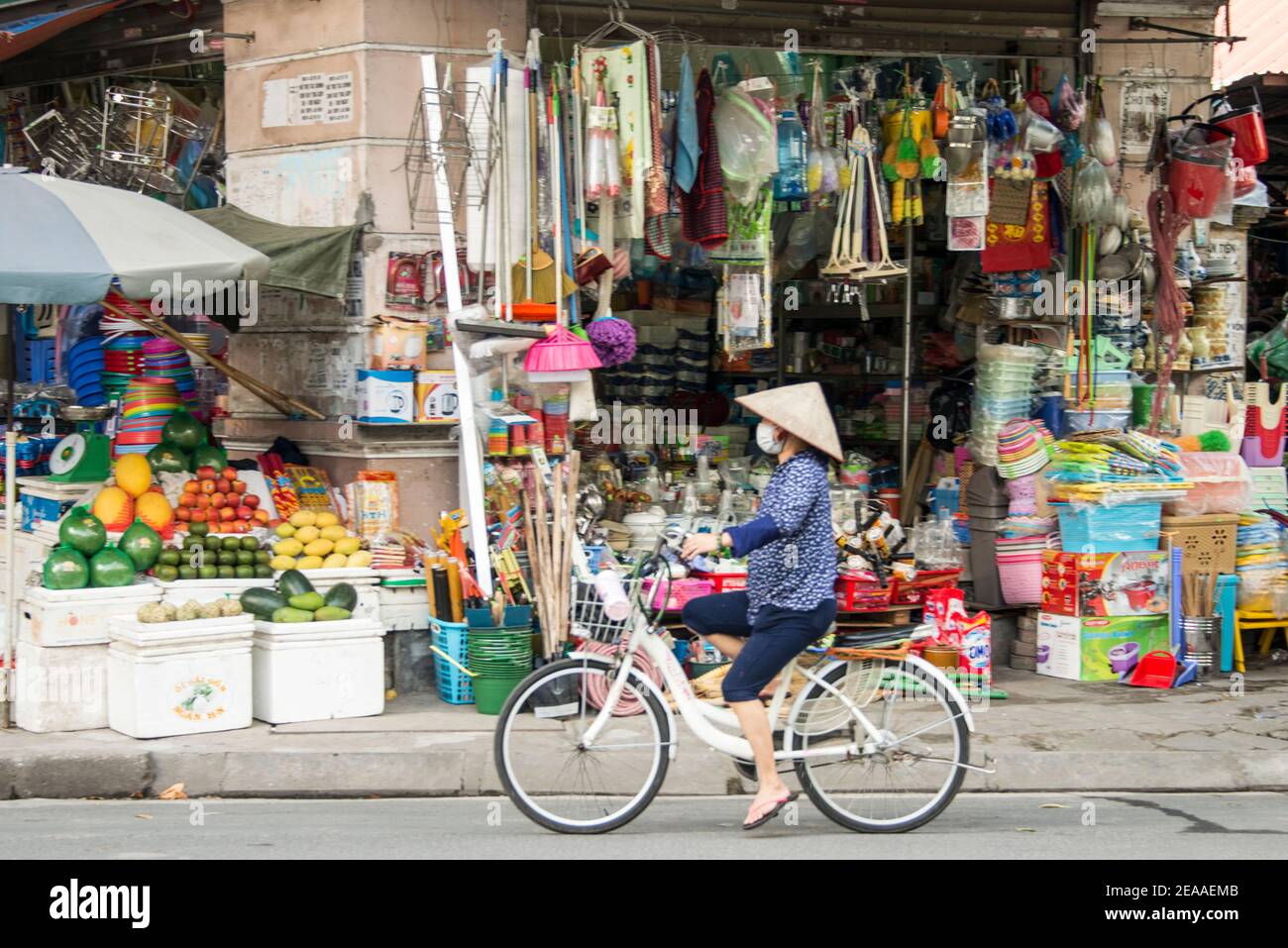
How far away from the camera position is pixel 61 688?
27.9ft

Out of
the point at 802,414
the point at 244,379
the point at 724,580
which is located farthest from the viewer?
the point at 244,379

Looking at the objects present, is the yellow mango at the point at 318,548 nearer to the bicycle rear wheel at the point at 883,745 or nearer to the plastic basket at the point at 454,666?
the plastic basket at the point at 454,666

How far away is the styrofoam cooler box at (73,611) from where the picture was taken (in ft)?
28.1

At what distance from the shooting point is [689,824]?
692cm

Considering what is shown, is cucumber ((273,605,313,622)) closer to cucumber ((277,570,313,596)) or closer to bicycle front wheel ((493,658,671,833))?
cucumber ((277,570,313,596))

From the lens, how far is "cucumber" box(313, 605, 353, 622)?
8766mm

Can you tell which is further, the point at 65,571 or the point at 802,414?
the point at 65,571

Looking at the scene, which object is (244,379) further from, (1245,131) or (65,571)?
(1245,131)

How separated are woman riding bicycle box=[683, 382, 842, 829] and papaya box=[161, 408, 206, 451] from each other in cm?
456

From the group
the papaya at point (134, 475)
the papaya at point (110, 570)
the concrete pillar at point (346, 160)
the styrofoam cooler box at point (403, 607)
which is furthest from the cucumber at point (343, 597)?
the papaya at point (134, 475)

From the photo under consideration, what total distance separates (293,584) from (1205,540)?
5.95 metres

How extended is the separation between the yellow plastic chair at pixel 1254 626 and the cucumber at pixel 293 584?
6.04 metres

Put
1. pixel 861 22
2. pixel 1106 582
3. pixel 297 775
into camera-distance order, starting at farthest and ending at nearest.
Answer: pixel 861 22, pixel 1106 582, pixel 297 775

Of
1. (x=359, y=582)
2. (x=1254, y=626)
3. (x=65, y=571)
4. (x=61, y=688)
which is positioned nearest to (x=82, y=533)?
(x=65, y=571)
